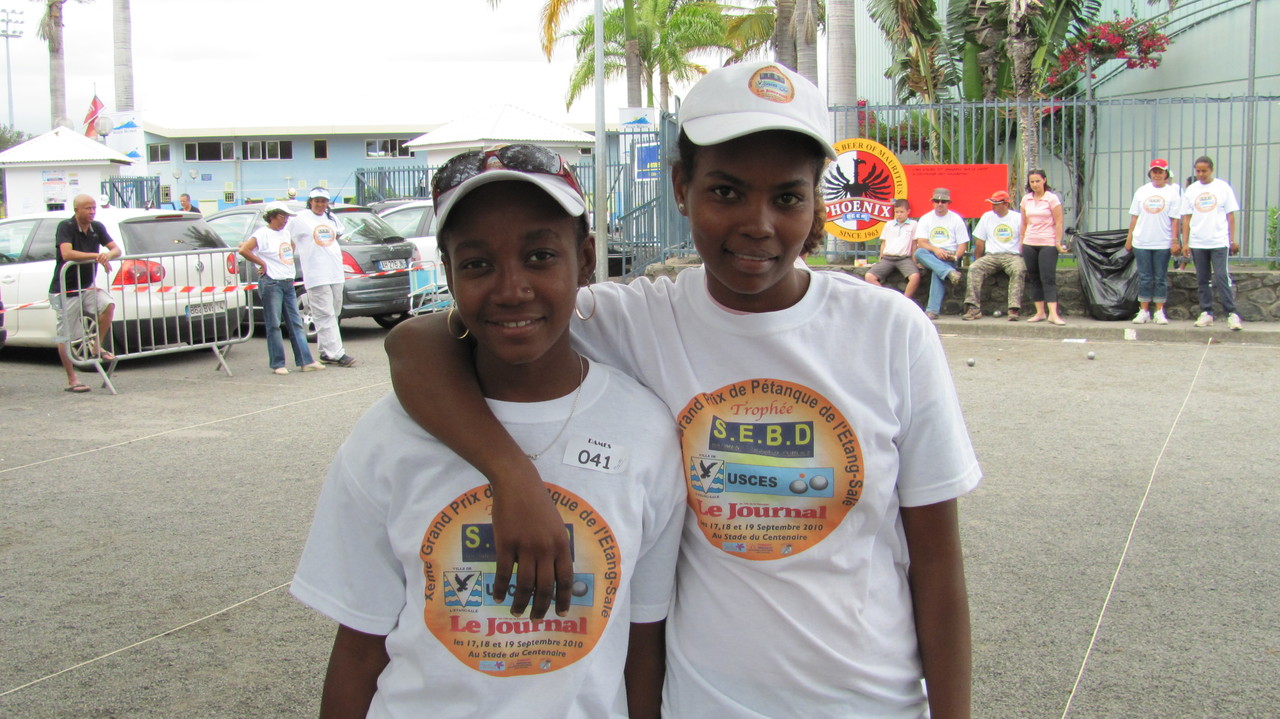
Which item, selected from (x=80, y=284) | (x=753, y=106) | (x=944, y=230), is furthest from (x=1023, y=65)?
(x=753, y=106)

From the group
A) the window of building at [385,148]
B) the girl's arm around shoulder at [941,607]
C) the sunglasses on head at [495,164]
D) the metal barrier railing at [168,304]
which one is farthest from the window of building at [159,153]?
the girl's arm around shoulder at [941,607]

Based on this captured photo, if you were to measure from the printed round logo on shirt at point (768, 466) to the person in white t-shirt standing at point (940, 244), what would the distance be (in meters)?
11.7

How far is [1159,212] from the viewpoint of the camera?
1184 cm

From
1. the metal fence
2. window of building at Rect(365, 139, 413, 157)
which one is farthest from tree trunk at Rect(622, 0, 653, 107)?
→ the metal fence

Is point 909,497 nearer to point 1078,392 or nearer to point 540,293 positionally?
point 540,293

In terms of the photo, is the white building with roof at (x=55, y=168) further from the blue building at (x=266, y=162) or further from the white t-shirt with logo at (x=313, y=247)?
the blue building at (x=266, y=162)

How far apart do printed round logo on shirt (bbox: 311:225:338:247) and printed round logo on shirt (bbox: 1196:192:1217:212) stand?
30.5 feet

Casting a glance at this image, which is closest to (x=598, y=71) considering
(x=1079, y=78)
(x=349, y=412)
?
(x=1079, y=78)

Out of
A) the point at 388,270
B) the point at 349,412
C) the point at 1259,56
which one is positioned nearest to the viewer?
the point at 349,412

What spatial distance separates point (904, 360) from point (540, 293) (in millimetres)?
594

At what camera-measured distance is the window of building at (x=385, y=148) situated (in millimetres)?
43000

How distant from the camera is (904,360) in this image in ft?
5.54

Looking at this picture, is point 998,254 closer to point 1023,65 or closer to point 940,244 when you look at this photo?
point 940,244

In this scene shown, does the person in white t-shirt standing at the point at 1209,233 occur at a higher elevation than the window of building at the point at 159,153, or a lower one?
lower
